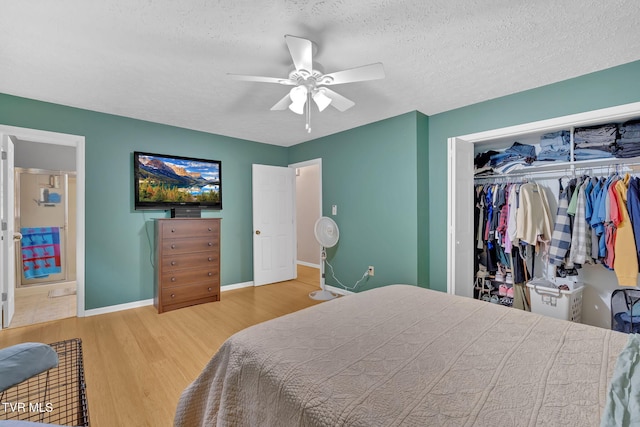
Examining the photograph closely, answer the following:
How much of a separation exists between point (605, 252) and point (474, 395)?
2.52 metres

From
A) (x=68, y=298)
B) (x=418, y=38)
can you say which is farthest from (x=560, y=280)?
(x=68, y=298)

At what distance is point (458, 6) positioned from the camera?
5.32 ft

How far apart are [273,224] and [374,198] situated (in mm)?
1789

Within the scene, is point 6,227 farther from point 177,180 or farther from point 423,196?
point 423,196

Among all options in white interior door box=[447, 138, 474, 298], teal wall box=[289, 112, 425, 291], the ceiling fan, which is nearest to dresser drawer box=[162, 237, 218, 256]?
teal wall box=[289, 112, 425, 291]

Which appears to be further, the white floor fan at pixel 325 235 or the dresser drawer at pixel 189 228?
the white floor fan at pixel 325 235

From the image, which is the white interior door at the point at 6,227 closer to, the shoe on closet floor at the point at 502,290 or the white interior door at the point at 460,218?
the white interior door at the point at 460,218

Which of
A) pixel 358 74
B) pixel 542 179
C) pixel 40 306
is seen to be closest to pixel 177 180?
pixel 40 306

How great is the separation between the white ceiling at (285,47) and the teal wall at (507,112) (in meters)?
0.11

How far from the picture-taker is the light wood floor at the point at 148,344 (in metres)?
1.79

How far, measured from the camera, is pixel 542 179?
10.2 feet

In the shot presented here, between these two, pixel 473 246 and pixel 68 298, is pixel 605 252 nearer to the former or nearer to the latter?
pixel 473 246

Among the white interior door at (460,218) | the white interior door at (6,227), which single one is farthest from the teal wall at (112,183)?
the white interior door at (460,218)

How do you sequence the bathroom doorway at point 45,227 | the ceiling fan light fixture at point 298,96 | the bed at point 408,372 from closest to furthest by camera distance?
the bed at point 408,372
the ceiling fan light fixture at point 298,96
the bathroom doorway at point 45,227
